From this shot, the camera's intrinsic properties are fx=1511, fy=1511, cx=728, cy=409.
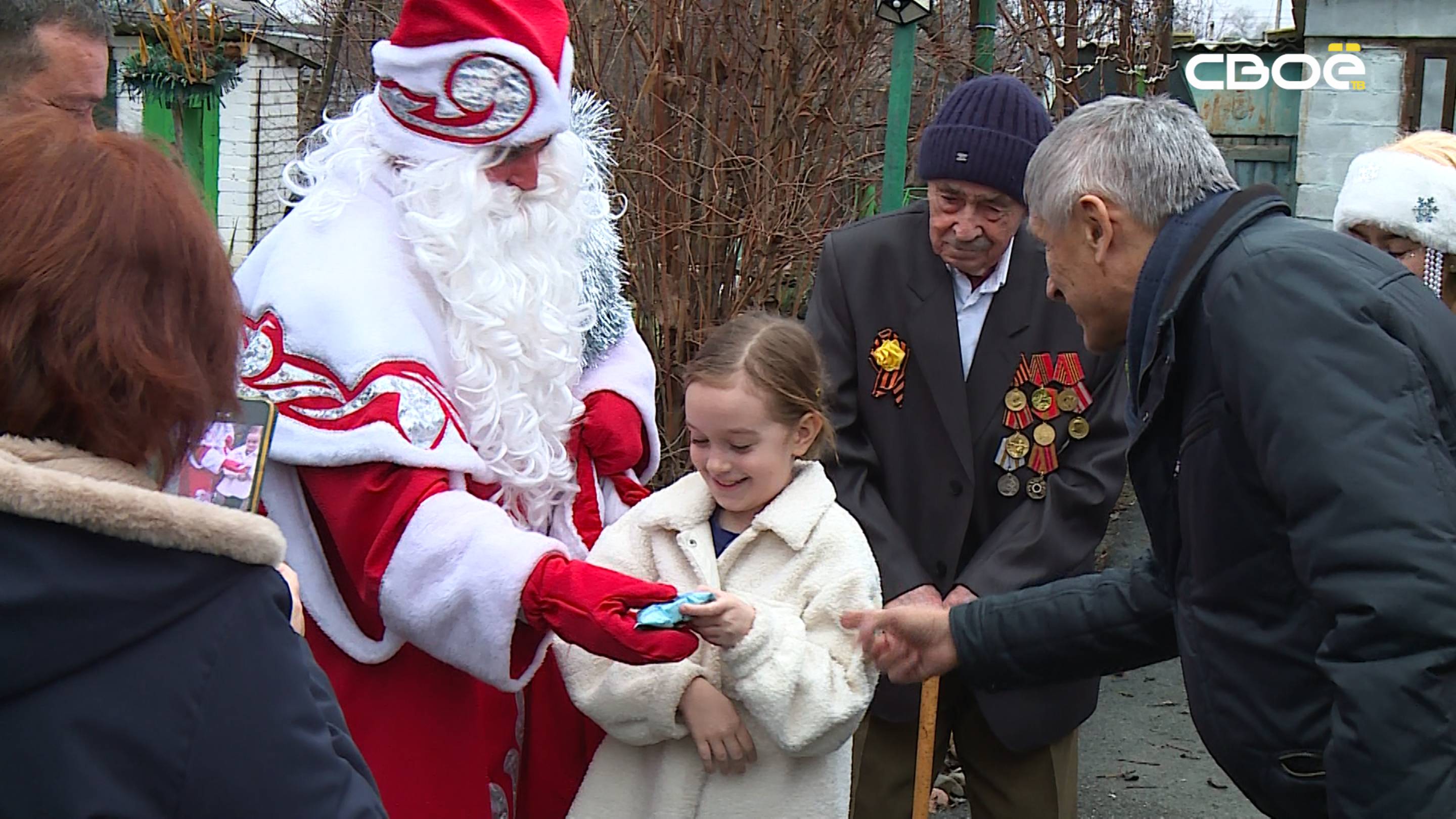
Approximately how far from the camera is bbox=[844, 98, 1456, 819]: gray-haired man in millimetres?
1849

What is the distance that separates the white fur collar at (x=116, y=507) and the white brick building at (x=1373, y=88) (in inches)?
455

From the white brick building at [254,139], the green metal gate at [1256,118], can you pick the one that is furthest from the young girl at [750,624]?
the green metal gate at [1256,118]

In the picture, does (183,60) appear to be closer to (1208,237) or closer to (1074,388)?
(1074,388)

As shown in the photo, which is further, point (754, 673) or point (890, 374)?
point (890, 374)

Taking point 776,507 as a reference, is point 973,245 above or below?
above

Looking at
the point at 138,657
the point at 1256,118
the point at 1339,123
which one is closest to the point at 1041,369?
the point at 138,657

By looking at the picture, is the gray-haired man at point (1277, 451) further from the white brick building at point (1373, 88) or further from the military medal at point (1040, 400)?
the white brick building at point (1373, 88)

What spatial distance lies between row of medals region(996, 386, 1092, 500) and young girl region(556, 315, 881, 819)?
0.77 meters

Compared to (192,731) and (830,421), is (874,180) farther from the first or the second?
(192,731)

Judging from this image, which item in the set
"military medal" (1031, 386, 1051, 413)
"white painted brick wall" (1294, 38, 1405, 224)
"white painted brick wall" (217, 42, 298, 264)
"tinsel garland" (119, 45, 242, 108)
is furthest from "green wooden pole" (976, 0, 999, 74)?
"white painted brick wall" (1294, 38, 1405, 224)

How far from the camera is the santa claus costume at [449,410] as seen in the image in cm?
243

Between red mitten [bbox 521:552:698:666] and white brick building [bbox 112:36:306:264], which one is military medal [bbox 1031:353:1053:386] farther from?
white brick building [bbox 112:36:306:264]

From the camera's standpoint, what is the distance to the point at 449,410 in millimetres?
2574

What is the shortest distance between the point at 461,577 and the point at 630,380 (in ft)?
2.48
